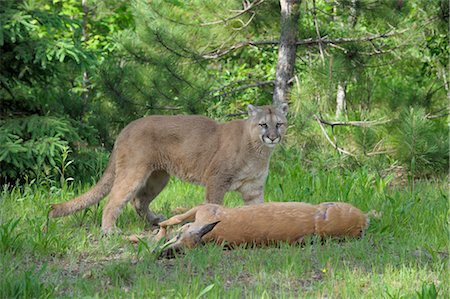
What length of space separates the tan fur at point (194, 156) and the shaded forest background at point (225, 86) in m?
1.71

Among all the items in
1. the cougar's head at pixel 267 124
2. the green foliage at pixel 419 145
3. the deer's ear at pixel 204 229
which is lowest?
the deer's ear at pixel 204 229

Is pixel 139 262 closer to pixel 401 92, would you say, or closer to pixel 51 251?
pixel 51 251

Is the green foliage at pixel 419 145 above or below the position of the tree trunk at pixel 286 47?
below

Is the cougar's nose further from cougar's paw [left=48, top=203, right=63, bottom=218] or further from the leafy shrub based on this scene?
the leafy shrub

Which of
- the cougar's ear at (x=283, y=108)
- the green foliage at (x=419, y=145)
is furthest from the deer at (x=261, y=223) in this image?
the green foliage at (x=419, y=145)

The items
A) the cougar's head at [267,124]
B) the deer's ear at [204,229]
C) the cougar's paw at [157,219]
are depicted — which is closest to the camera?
the deer's ear at [204,229]

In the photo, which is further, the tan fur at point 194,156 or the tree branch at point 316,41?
the tree branch at point 316,41

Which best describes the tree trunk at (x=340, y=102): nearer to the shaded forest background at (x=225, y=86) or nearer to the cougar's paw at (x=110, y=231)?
the shaded forest background at (x=225, y=86)

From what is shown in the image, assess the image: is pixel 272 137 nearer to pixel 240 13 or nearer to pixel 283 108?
pixel 283 108

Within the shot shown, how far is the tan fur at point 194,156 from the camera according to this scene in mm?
6820

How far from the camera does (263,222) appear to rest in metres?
5.63

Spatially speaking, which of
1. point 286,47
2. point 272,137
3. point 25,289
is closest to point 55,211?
point 272,137

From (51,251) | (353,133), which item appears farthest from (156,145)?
(353,133)

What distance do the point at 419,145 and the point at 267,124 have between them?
308 centimetres
